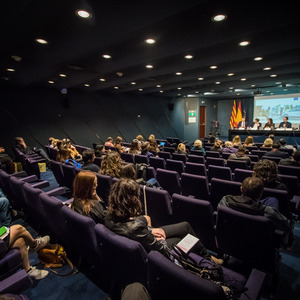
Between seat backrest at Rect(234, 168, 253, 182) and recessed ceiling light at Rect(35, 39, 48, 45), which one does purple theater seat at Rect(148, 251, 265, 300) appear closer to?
seat backrest at Rect(234, 168, 253, 182)

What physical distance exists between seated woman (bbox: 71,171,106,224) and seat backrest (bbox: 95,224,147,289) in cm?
48

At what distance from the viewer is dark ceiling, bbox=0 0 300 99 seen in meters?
2.72

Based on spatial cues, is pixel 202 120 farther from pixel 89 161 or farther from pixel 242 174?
pixel 89 161

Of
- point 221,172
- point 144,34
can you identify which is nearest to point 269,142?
point 221,172

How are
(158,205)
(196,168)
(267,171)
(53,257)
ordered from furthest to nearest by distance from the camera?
(196,168) < (267,171) < (158,205) < (53,257)

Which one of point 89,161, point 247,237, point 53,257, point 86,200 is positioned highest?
point 89,161

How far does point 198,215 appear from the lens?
7.32 feet

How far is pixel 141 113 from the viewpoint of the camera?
13.6 meters

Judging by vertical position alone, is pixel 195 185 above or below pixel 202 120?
below

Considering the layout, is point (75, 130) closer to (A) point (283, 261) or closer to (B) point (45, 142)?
(B) point (45, 142)

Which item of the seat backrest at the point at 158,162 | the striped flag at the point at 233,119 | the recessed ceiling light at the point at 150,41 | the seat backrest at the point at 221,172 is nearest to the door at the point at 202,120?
the striped flag at the point at 233,119

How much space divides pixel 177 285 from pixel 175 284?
2cm

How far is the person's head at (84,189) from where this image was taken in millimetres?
2180

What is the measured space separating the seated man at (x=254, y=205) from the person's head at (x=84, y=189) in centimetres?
153
